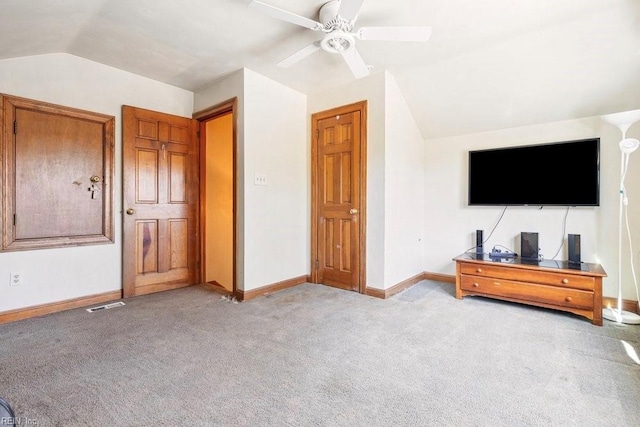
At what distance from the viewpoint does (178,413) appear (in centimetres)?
145

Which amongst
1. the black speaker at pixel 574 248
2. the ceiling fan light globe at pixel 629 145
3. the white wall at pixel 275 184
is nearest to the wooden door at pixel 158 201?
the white wall at pixel 275 184

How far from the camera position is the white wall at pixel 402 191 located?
327 centimetres

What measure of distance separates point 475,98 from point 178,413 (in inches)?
145

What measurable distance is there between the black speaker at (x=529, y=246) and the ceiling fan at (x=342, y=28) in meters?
2.44

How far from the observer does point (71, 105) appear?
9.55ft

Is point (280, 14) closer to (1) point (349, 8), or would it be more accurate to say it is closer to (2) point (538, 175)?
(1) point (349, 8)

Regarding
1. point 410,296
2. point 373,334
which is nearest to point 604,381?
point 373,334

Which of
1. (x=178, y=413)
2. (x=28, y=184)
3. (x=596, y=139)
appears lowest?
(x=178, y=413)

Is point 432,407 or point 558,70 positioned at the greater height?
point 558,70

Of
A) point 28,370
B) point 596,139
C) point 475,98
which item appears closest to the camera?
point 28,370

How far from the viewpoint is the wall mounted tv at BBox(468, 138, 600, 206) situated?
2922 mm

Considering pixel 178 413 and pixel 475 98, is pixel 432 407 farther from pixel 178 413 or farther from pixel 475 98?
pixel 475 98

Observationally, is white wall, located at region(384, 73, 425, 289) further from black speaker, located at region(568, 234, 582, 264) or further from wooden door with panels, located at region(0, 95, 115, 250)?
wooden door with panels, located at region(0, 95, 115, 250)

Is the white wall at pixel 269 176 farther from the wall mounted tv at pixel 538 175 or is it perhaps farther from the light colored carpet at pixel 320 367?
the wall mounted tv at pixel 538 175
